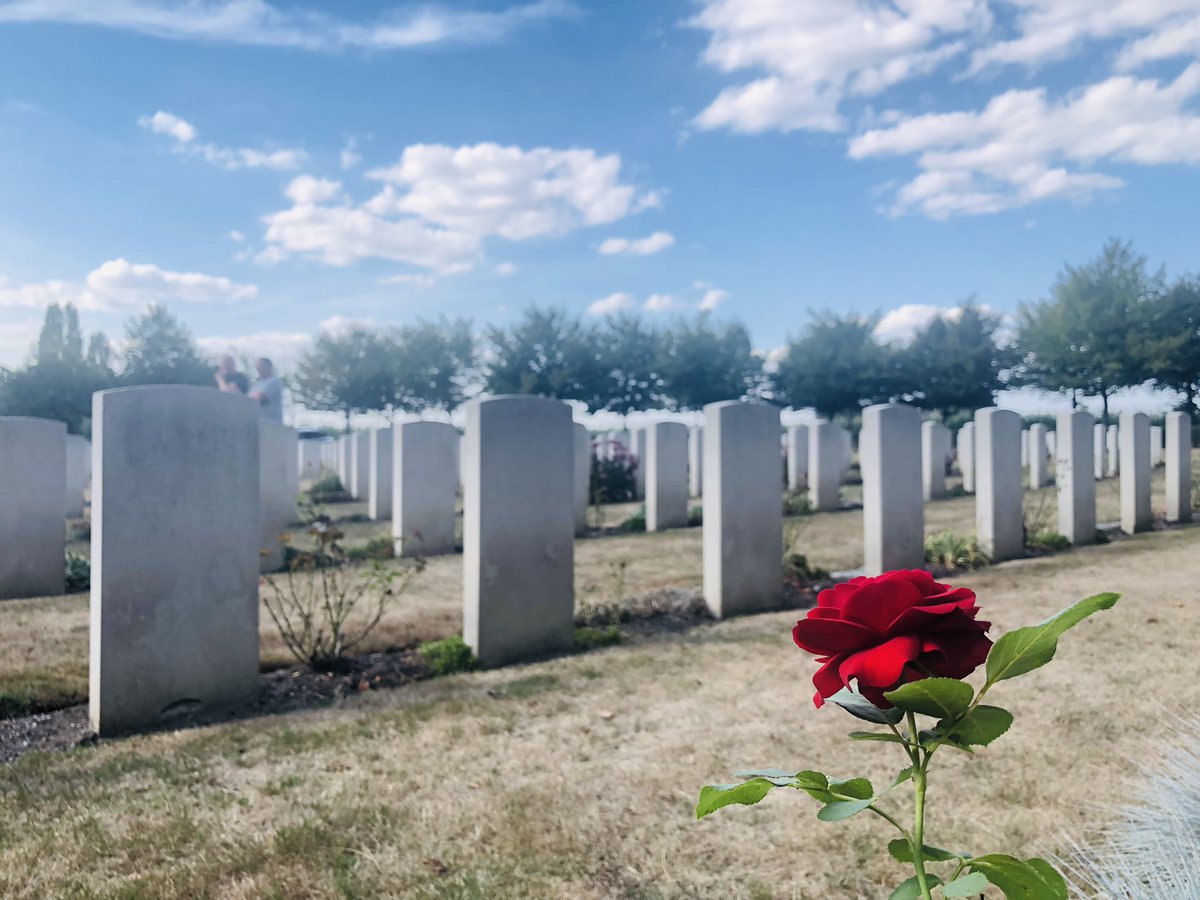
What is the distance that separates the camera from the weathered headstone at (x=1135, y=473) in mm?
11734

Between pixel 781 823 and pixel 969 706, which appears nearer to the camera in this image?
pixel 969 706

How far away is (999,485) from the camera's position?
9.36m

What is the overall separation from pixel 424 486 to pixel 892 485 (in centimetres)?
564

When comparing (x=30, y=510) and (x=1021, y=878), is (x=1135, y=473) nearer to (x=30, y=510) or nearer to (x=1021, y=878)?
(x=1021, y=878)

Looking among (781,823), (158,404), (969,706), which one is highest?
(158,404)

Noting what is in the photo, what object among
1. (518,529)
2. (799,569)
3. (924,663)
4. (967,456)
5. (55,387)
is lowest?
(799,569)

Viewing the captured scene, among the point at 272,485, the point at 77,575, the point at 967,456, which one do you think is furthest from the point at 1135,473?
the point at 77,575

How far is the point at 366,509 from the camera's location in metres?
15.6

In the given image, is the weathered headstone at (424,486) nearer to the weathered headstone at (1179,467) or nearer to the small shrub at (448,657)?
the small shrub at (448,657)

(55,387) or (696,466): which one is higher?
(55,387)

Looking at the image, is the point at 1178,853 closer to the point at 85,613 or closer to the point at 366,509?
the point at 85,613

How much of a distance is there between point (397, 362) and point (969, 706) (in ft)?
134

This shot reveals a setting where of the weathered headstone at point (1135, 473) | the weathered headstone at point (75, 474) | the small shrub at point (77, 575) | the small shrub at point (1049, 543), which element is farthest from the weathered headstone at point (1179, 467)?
the weathered headstone at point (75, 474)

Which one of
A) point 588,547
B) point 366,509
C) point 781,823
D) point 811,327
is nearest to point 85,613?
point 588,547
